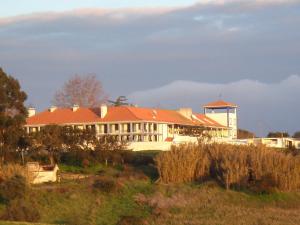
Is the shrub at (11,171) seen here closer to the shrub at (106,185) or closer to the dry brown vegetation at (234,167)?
the shrub at (106,185)

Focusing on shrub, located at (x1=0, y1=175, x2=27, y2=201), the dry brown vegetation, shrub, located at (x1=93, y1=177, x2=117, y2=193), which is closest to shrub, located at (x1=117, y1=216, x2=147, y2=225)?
shrub, located at (x1=93, y1=177, x2=117, y2=193)

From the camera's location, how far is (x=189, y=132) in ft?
284

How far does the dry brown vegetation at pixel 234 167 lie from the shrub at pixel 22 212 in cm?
1137

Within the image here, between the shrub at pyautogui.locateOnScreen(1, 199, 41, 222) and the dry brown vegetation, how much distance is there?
11.4 m

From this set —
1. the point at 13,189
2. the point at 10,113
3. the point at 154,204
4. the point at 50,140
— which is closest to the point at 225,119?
the point at 50,140

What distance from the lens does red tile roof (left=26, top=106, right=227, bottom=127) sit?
8300 cm

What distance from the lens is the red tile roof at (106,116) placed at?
272 ft

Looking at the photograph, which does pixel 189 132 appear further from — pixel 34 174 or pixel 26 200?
pixel 26 200

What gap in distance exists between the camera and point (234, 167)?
49.0m

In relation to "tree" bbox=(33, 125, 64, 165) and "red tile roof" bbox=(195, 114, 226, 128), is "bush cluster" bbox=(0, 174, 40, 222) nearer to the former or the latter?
"tree" bbox=(33, 125, 64, 165)

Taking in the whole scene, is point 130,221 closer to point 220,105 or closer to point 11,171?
point 11,171

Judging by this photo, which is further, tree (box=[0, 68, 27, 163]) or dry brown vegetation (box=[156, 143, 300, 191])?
tree (box=[0, 68, 27, 163])

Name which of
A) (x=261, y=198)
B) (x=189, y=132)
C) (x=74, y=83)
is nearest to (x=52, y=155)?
(x=261, y=198)

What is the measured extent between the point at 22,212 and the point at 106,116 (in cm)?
4548
